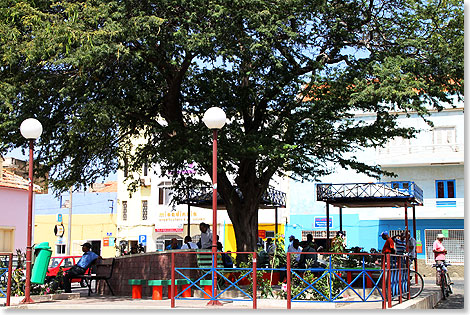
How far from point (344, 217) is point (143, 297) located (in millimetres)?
25928

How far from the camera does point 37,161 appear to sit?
770 inches

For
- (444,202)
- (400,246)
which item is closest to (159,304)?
(400,246)

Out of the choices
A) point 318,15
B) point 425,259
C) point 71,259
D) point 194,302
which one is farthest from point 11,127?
point 425,259

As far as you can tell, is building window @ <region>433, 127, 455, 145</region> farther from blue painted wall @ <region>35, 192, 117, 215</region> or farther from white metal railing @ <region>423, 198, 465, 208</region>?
blue painted wall @ <region>35, 192, 117, 215</region>

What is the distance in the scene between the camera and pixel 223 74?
19.5 m

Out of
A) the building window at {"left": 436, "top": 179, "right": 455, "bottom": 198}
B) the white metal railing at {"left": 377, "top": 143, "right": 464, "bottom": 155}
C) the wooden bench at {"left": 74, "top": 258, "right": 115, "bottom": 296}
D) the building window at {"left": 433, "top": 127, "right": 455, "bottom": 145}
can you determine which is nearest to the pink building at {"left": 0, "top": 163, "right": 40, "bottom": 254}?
the wooden bench at {"left": 74, "top": 258, "right": 115, "bottom": 296}

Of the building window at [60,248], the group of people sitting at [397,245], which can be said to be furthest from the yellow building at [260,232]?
the group of people sitting at [397,245]

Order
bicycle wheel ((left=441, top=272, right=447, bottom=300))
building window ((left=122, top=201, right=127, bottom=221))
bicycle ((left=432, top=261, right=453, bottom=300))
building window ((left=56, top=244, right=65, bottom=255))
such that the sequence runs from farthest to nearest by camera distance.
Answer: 1. building window ((left=56, top=244, right=65, bottom=255))
2. building window ((left=122, top=201, right=127, bottom=221))
3. bicycle wheel ((left=441, top=272, right=447, bottom=300))
4. bicycle ((left=432, top=261, right=453, bottom=300))

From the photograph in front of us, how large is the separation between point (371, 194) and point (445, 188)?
14.4 m

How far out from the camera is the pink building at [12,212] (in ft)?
89.1

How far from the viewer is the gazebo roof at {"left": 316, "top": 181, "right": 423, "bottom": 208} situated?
2341 centimetres

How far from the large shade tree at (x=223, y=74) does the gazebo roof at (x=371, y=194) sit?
8.56 ft

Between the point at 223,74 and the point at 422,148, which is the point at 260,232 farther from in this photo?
the point at 223,74

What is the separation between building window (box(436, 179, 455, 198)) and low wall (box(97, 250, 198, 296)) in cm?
2602
